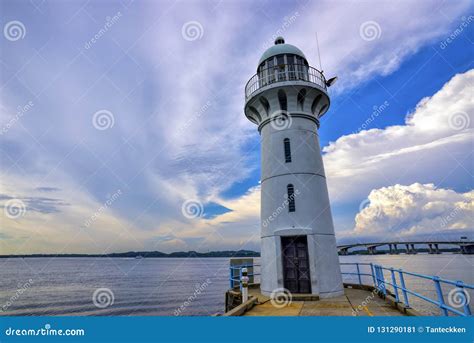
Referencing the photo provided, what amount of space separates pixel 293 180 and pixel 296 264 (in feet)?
11.1

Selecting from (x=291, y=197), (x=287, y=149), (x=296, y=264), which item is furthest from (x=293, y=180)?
(x=296, y=264)

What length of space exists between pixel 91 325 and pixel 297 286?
24.3 ft

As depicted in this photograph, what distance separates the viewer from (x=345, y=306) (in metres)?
9.05

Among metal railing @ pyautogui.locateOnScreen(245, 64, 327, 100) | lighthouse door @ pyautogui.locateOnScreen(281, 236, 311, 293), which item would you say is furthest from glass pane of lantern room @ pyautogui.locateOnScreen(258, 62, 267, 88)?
lighthouse door @ pyautogui.locateOnScreen(281, 236, 311, 293)

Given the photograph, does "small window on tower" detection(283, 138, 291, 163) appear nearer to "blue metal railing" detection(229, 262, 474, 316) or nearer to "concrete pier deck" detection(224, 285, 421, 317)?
"blue metal railing" detection(229, 262, 474, 316)

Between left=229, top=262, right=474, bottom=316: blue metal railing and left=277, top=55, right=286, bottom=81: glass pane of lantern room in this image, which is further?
left=277, top=55, right=286, bottom=81: glass pane of lantern room

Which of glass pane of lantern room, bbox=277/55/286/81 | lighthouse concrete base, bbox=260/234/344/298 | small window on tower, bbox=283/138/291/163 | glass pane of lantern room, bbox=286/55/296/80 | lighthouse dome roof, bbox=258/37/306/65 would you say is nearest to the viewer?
lighthouse concrete base, bbox=260/234/344/298

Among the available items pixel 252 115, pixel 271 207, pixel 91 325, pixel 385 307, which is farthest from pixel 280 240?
pixel 91 325

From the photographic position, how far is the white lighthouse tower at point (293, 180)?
11.0 metres

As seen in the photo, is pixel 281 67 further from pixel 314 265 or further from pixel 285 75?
pixel 314 265

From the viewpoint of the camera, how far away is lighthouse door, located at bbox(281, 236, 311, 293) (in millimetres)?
10898

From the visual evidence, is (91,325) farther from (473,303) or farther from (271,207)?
(473,303)

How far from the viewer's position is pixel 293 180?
11.7m

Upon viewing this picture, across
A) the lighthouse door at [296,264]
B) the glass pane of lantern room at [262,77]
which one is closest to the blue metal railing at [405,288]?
the lighthouse door at [296,264]
